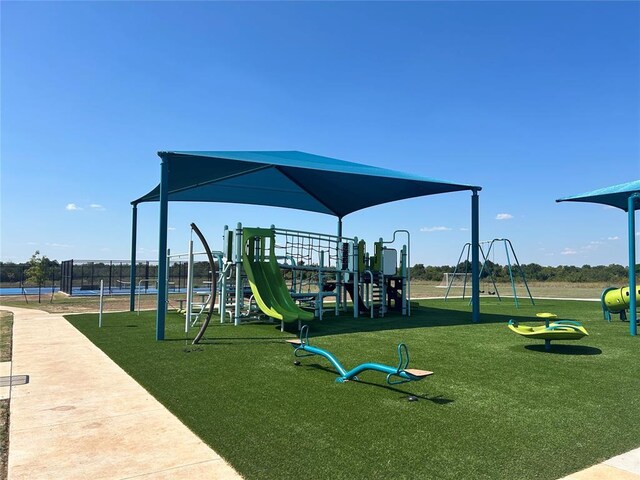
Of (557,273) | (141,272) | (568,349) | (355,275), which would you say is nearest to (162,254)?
(355,275)

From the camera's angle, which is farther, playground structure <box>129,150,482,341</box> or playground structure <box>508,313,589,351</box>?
playground structure <box>129,150,482,341</box>

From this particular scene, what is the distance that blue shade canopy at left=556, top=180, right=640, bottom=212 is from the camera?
41.3 feet

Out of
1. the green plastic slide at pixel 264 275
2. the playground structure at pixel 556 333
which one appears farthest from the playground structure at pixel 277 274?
the playground structure at pixel 556 333

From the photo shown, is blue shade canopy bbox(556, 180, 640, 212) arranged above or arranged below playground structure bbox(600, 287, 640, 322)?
above

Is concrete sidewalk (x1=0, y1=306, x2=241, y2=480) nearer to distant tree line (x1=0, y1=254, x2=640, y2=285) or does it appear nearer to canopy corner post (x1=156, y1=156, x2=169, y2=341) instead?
canopy corner post (x1=156, y1=156, x2=169, y2=341)

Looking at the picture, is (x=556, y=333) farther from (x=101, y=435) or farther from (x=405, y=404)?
(x=101, y=435)

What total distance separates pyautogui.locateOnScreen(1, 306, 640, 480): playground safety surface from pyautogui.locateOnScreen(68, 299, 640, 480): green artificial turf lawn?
181mm

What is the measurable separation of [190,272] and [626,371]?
8431 millimetres

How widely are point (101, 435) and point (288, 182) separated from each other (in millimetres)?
13776

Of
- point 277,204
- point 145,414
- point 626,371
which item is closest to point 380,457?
point 145,414

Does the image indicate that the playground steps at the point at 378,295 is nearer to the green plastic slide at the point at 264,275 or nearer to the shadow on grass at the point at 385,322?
the shadow on grass at the point at 385,322

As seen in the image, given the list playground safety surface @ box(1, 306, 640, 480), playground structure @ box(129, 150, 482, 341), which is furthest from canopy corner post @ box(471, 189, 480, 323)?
playground safety surface @ box(1, 306, 640, 480)

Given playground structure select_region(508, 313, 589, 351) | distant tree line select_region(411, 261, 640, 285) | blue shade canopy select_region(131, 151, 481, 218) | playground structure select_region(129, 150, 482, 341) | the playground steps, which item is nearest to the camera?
playground structure select_region(508, 313, 589, 351)

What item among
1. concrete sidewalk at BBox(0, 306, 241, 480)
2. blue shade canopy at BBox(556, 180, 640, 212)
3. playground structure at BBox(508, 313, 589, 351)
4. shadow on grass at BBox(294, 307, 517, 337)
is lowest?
shadow on grass at BBox(294, 307, 517, 337)
